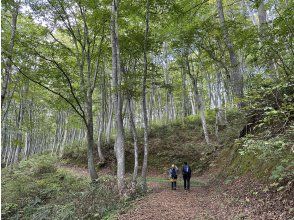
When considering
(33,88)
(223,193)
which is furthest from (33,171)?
(223,193)

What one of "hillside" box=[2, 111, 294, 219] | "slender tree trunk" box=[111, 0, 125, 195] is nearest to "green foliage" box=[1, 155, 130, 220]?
"hillside" box=[2, 111, 294, 219]

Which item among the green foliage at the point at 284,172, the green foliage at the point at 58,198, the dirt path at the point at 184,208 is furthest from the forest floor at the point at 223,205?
the green foliage at the point at 58,198

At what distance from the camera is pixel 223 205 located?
784 centimetres

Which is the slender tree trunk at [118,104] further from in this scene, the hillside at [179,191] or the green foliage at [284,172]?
the green foliage at [284,172]

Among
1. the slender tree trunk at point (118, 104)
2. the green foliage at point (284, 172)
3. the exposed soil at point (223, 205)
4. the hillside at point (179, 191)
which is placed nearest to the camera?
the exposed soil at point (223, 205)

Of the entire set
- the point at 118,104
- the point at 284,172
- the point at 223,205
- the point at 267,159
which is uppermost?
the point at 118,104

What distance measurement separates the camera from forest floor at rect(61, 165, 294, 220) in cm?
575

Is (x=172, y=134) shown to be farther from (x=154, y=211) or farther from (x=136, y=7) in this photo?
(x=154, y=211)

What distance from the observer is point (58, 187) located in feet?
42.6

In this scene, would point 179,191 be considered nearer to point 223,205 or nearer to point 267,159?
point 223,205

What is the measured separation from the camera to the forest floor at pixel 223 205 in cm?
575

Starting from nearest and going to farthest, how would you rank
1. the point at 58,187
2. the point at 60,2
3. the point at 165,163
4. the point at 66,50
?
1. the point at 60,2
2. the point at 58,187
3. the point at 66,50
4. the point at 165,163

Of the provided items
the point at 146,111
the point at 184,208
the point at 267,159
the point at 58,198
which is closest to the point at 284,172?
the point at 267,159

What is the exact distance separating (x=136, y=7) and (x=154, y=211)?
31.1ft
